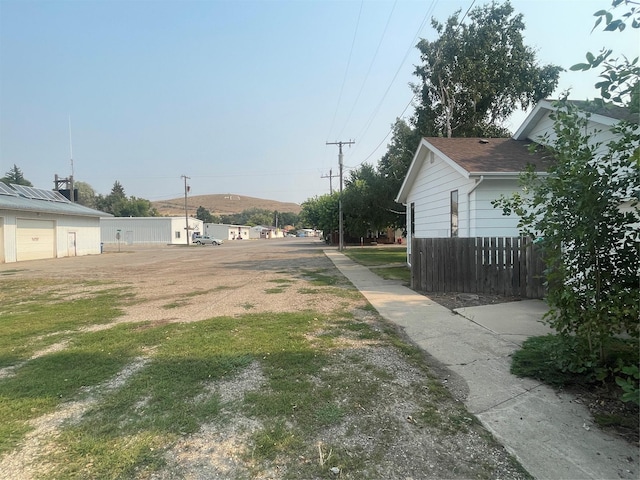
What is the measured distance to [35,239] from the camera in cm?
2575

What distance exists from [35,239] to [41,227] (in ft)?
3.51

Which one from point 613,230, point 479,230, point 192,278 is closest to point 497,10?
point 479,230

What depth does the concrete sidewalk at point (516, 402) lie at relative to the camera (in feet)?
8.01

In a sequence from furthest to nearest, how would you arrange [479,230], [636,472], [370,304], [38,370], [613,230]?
[479,230]
[370,304]
[38,370]
[613,230]
[636,472]

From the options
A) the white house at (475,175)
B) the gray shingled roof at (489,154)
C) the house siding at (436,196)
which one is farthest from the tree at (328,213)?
the gray shingled roof at (489,154)

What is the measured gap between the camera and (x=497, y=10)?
24016mm

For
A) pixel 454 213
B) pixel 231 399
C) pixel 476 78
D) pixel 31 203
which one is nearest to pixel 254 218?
pixel 31 203

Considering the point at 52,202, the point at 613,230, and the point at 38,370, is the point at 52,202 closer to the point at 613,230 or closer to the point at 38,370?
the point at 38,370

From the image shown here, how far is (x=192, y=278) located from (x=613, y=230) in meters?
12.2

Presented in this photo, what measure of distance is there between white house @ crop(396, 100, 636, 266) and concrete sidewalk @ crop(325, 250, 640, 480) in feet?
11.4

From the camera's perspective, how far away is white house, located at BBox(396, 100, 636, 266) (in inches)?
371

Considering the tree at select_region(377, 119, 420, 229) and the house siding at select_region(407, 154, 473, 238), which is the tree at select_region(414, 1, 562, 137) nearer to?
the tree at select_region(377, 119, 420, 229)

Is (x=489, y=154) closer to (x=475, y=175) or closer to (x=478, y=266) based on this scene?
(x=475, y=175)

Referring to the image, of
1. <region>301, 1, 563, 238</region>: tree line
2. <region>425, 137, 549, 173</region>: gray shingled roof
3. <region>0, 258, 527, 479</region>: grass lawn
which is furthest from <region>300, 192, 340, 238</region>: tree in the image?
<region>0, 258, 527, 479</region>: grass lawn
